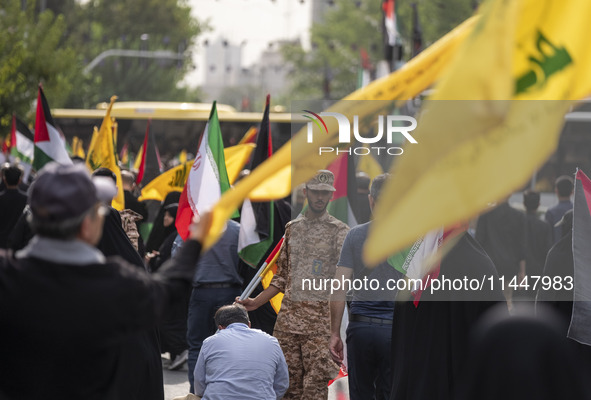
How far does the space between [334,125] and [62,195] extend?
3.16 feet

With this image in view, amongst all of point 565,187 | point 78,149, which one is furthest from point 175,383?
point 78,149

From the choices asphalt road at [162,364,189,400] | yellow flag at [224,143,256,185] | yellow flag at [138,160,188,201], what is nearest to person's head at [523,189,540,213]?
yellow flag at [224,143,256,185]

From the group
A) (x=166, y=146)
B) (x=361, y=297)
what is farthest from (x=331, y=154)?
(x=166, y=146)

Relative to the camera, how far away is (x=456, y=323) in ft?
19.4

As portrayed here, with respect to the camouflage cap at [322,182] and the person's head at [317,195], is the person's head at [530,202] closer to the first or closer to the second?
the camouflage cap at [322,182]

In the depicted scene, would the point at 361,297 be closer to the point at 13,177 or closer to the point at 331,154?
the point at 331,154

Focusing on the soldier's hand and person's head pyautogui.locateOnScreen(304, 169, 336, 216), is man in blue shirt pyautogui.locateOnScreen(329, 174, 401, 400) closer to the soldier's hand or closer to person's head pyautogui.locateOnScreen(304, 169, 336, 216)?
the soldier's hand

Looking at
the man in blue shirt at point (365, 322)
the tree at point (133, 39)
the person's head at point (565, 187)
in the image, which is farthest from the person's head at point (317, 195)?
the tree at point (133, 39)

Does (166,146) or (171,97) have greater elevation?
(171,97)

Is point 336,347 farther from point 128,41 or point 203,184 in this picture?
point 128,41

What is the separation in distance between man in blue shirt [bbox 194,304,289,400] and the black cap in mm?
3172

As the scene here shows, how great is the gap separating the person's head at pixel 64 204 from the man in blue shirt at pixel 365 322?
3.63 meters

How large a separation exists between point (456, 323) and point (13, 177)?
241 inches

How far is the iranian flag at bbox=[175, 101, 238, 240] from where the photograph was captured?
789cm
